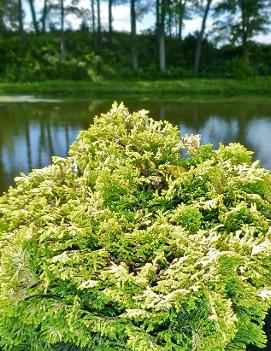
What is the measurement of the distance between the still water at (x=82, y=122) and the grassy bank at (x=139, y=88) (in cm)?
194

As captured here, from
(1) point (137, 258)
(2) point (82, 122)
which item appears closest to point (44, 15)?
(2) point (82, 122)

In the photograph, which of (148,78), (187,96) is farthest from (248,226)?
(148,78)

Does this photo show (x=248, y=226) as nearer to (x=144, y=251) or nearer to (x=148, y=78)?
(x=144, y=251)

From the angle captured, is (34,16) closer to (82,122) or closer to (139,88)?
(139,88)

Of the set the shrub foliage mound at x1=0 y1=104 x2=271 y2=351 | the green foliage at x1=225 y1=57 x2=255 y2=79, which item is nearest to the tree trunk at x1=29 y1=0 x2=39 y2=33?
the green foliage at x1=225 y1=57 x2=255 y2=79

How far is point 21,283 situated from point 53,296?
20 cm

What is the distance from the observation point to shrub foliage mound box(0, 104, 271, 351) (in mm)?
2125

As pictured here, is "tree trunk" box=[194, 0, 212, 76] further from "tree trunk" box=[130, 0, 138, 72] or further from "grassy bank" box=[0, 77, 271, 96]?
"grassy bank" box=[0, 77, 271, 96]

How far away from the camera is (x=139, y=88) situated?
2077 centimetres

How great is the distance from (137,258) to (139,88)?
62.3 ft

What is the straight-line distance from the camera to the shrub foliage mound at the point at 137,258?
6.97 feet

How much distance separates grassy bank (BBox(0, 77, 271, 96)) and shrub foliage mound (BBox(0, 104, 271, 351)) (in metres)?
17.4

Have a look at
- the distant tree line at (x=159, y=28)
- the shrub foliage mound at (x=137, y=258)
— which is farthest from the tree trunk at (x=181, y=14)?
the shrub foliage mound at (x=137, y=258)

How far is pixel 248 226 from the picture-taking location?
8.75ft
